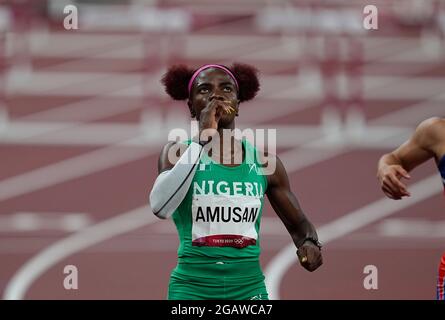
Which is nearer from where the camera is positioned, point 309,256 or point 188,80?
point 309,256

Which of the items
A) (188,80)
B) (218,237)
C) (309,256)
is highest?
(188,80)

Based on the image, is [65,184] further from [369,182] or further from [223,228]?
[223,228]

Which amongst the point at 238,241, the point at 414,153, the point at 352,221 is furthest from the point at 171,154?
the point at 352,221

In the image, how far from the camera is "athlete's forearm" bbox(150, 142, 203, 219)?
4.09 meters

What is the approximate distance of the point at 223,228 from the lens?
4.18 meters

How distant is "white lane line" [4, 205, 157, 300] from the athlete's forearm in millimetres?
3828

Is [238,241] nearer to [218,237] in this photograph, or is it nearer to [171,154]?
[218,237]

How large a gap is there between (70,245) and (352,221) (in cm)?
293

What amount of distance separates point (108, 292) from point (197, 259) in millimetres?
3823

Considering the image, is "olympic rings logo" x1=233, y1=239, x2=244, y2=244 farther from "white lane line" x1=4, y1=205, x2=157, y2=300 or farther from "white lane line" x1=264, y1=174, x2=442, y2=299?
"white lane line" x1=4, y1=205, x2=157, y2=300

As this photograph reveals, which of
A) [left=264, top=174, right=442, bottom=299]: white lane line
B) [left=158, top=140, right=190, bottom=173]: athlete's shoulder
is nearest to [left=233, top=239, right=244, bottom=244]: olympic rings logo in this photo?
[left=158, top=140, right=190, bottom=173]: athlete's shoulder

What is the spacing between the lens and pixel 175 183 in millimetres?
4086

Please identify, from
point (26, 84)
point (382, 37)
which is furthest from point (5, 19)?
point (382, 37)

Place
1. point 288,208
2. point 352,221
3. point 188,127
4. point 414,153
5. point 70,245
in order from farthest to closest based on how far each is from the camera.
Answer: point 188,127 → point 352,221 → point 70,245 → point 414,153 → point 288,208
